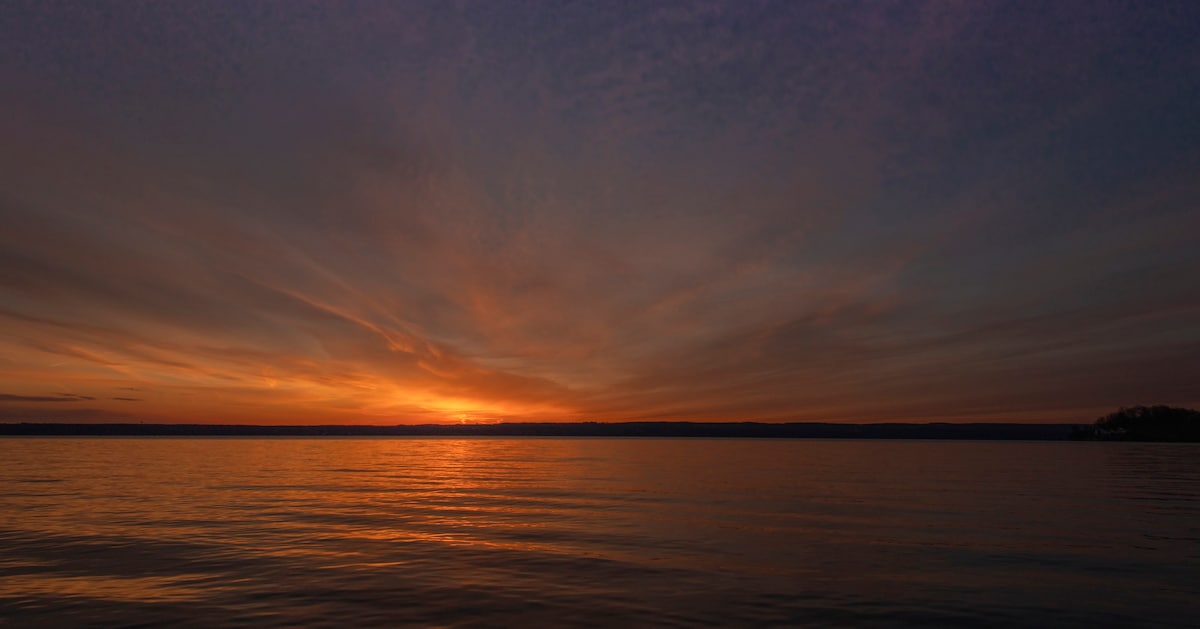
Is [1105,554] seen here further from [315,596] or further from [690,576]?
[315,596]

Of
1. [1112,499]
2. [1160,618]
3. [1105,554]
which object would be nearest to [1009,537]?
[1105,554]

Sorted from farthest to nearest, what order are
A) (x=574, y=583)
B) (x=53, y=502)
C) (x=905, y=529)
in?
(x=53, y=502)
(x=905, y=529)
(x=574, y=583)

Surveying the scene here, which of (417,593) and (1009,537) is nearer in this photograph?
(417,593)

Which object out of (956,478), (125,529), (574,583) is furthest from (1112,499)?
(125,529)

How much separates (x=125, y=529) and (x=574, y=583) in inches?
881

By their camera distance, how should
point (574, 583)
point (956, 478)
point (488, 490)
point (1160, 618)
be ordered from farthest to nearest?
point (956, 478) < point (488, 490) < point (574, 583) < point (1160, 618)

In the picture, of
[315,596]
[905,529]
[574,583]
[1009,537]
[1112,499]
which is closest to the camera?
[315,596]

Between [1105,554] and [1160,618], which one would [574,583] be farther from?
[1105,554]

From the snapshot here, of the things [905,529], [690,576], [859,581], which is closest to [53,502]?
[690,576]

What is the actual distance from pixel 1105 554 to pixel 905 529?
24.6 feet

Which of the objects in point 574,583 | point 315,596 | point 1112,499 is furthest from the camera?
point 1112,499

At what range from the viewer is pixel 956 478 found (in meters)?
64.1

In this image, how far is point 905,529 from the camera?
3012cm

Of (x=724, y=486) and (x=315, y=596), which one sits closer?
(x=315, y=596)
